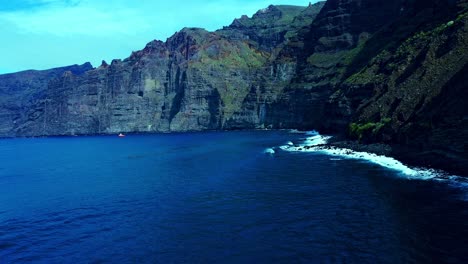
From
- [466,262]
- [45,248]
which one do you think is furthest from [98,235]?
[466,262]

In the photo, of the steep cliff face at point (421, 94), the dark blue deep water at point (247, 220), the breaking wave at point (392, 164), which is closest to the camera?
the dark blue deep water at point (247, 220)

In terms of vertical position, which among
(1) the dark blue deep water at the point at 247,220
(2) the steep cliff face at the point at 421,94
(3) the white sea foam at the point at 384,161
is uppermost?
(2) the steep cliff face at the point at 421,94

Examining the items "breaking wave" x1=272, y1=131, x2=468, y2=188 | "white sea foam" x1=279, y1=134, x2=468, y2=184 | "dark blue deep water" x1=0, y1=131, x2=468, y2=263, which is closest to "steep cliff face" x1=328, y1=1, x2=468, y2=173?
"breaking wave" x1=272, y1=131, x2=468, y2=188

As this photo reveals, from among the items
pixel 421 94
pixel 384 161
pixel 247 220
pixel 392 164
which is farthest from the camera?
pixel 421 94

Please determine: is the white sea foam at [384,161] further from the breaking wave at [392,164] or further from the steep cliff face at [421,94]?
the steep cliff face at [421,94]

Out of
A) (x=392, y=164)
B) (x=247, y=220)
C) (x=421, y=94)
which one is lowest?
(x=247, y=220)

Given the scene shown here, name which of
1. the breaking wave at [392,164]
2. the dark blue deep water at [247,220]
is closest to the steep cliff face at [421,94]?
the breaking wave at [392,164]

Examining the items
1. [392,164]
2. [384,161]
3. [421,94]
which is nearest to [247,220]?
[392,164]

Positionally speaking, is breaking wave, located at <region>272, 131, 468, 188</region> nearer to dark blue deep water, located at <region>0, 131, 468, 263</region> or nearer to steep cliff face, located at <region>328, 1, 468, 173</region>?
dark blue deep water, located at <region>0, 131, 468, 263</region>

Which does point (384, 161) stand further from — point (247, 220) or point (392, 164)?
point (247, 220)

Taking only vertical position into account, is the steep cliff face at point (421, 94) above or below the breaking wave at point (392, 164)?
above
